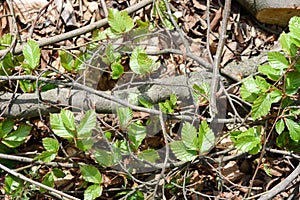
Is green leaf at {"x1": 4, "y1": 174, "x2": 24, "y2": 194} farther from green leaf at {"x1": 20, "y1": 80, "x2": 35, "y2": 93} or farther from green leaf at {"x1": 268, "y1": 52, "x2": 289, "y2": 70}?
green leaf at {"x1": 268, "y1": 52, "x2": 289, "y2": 70}

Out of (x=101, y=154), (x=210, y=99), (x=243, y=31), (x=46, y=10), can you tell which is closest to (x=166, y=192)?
(x=101, y=154)

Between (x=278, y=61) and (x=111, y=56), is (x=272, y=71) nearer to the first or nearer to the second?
(x=278, y=61)

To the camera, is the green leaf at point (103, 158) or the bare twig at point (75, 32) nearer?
the green leaf at point (103, 158)

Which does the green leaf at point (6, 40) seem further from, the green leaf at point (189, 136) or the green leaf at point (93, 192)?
the green leaf at point (189, 136)

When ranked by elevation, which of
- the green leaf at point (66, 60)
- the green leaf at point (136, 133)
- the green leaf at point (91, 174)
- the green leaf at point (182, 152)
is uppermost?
the green leaf at point (66, 60)

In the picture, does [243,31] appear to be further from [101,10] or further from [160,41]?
[101,10]

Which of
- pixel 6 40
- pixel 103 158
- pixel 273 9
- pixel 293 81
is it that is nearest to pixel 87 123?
pixel 103 158

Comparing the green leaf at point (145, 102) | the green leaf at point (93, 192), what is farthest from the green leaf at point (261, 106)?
the green leaf at point (93, 192)

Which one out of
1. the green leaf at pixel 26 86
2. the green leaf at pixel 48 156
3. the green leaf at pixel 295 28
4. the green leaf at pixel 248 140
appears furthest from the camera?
the green leaf at pixel 26 86
